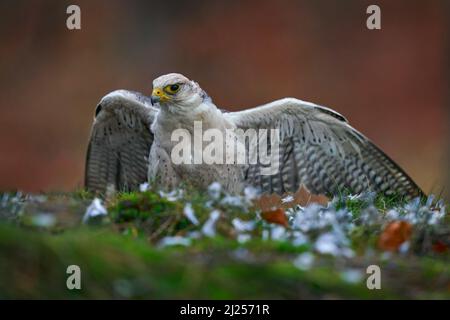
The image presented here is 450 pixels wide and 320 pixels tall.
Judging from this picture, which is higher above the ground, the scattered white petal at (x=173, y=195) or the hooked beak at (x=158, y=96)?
the hooked beak at (x=158, y=96)

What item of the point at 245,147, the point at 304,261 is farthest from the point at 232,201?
the point at 245,147

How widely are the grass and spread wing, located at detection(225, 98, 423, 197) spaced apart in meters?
2.28

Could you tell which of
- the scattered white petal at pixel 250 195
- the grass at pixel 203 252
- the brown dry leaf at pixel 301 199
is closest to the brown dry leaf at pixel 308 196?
the brown dry leaf at pixel 301 199

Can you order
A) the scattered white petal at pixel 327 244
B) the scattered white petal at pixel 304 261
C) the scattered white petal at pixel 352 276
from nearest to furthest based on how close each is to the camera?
the scattered white petal at pixel 352 276 < the scattered white petal at pixel 304 261 < the scattered white petal at pixel 327 244

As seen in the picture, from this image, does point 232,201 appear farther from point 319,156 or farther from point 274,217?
point 319,156

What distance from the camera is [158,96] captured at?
716cm

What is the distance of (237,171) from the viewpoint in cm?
784

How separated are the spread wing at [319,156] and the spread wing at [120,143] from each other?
1027 millimetres

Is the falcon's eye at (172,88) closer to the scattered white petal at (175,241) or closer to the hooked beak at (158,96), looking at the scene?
the hooked beak at (158,96)

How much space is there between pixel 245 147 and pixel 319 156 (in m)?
0.86

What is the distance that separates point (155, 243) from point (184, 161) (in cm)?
248

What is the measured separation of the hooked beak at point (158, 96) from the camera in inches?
281
